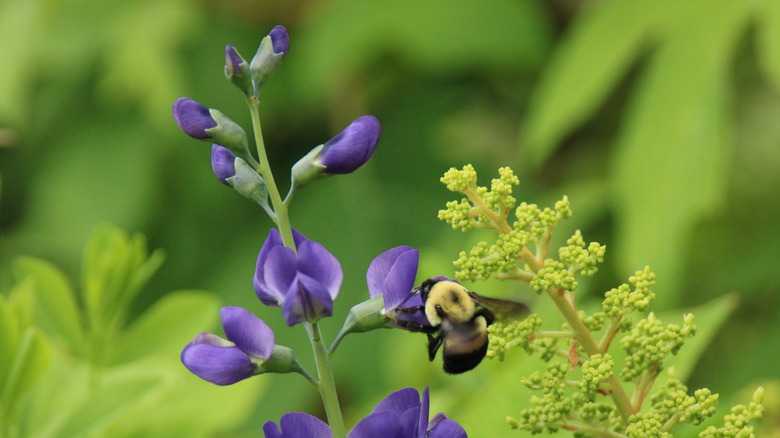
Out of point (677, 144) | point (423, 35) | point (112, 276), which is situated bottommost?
point (112, 276)

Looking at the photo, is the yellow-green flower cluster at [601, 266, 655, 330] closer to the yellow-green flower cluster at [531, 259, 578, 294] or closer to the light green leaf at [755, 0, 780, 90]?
the yellow-green flower cluster at [531, 259, 578, 294]

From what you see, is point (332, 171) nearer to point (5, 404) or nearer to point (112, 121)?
point (5, 404)

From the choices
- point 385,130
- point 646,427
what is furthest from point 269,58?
point 385,130

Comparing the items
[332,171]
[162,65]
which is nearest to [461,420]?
[332,171]

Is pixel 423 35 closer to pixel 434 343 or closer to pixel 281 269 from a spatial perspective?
pixel 434 343

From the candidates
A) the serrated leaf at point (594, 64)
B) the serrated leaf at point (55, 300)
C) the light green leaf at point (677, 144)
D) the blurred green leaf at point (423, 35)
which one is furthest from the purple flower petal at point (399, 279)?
the blurred green leaf at point (423, 35)
